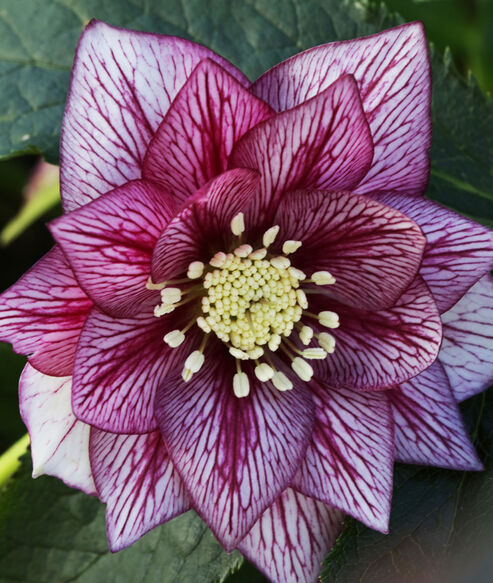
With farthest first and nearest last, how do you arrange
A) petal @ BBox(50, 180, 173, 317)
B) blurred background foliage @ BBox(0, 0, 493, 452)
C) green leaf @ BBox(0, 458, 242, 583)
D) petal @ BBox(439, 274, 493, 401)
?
blurred background foliage @ BBox(0, 0, 493, 452), green leaf @ BBox(0, 458, 242, 583), petal @ BBox(439, 274, 493, 401), petal @ BBox(50, 180, 173, 317)

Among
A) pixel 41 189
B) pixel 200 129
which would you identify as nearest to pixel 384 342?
pixel 200 129

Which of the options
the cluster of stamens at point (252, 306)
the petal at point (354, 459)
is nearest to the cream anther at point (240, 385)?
the cluster of stamens at point (252, 306)

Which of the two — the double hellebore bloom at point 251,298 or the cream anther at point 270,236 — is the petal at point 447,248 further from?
the cream anther at point 270,236

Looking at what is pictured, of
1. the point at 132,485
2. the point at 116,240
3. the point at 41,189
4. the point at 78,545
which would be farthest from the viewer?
the point at 41,189

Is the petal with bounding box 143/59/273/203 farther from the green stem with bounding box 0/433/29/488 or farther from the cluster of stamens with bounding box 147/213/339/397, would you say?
the green stem with bounding box 0/433/29/488

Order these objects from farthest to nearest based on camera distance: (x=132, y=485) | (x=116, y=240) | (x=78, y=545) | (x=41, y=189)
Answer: (x=41, y=189) < (x=78, y=545) < (x=132, y=485) < (x=116, y=240)

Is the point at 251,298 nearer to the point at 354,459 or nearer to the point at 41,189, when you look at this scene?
the point at 354,459

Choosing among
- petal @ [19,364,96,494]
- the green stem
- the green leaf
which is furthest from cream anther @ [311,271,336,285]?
the green stem

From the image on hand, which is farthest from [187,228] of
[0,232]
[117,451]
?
[0,232]
